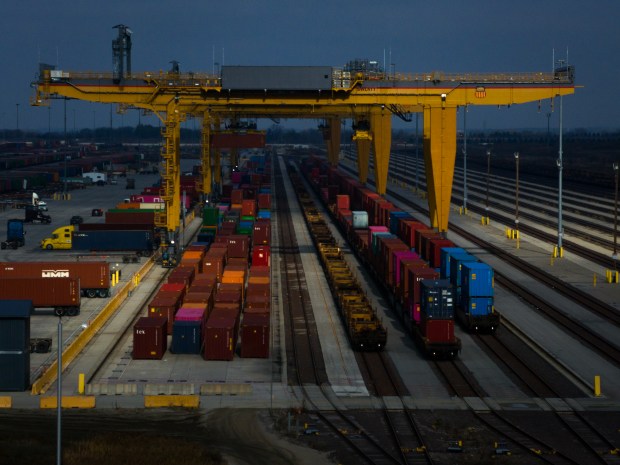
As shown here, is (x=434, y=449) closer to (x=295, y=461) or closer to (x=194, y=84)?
(x=295, y=461)

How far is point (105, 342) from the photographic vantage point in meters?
41.7

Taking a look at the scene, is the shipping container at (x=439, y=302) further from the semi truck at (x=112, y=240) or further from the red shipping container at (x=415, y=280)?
the semi truck at (x=112, y=240)

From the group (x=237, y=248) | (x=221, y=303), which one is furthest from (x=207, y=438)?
(x=237, y=248)

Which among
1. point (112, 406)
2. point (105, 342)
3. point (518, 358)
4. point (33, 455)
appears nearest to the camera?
point (33, 455)

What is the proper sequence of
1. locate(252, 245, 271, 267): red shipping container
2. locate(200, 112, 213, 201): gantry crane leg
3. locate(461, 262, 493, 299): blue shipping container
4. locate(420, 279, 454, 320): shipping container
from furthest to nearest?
locate(200, 112, 213, 201): gantry crane leg
locate(252, 245, 271, 267): red shipping container
locate(461, 262, 493, 299): blue shipping container
locate(420, 279, 454, 320): shipping container

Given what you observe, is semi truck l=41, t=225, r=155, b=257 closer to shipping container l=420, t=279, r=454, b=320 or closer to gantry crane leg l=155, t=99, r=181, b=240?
gantry crane leg l=155, t=99, r=181, b=240

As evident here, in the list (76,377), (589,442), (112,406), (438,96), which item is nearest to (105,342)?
(76,377)

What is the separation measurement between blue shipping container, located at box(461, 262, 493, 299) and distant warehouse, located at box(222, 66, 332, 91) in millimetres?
18031

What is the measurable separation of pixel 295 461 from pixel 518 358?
1494 cm

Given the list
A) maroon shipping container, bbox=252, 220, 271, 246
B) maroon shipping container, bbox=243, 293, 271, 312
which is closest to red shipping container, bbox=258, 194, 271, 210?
maroon shipping container, bbox=252, 220, 271, 246

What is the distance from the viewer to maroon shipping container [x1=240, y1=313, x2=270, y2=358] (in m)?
38.7

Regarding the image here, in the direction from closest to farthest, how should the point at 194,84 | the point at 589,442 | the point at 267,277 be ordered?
the point at 589,442 < the point at 267,277 < the point at 194,84

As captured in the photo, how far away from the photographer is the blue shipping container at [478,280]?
42.0m

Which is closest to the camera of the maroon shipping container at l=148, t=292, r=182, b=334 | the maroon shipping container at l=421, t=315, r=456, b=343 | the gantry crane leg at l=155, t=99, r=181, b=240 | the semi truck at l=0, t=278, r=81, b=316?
the maroon shipping container at l=421, t=315, r=456, b=343
